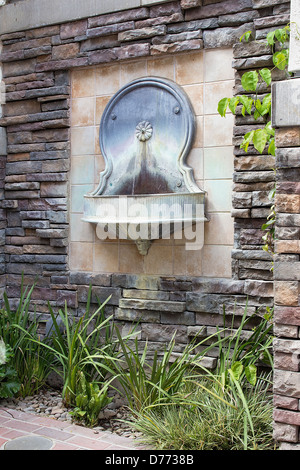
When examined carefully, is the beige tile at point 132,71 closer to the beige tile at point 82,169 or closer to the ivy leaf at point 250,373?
the beige tile at point 82,169

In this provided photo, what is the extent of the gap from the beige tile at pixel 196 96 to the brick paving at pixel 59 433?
7.57 feet

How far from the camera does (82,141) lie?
4.29m

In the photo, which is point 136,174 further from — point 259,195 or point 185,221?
point 259,195

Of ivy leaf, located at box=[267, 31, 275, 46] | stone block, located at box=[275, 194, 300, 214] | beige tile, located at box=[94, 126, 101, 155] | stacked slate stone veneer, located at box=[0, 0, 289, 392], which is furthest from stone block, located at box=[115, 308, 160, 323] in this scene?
ivy leaf, located at box=[267, 31, 275, 46]

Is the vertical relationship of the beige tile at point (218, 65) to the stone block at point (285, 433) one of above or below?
above

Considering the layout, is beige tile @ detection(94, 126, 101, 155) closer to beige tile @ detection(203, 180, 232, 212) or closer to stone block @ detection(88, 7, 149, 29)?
stone block @ detection(88, 7, 149, 29)

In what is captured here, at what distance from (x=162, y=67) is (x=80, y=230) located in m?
1.44

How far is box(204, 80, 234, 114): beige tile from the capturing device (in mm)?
3770

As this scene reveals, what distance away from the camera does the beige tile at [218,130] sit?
376 centimetres

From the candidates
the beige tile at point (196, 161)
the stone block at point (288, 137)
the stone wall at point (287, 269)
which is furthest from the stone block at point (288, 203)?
the beige tile at point (196, 161)

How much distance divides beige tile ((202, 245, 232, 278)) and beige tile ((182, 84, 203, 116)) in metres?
1.00

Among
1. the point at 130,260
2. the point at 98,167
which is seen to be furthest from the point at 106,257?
the point at 98,167

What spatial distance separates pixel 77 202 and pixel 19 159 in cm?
69

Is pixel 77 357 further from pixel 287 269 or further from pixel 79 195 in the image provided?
pixel 287 269
